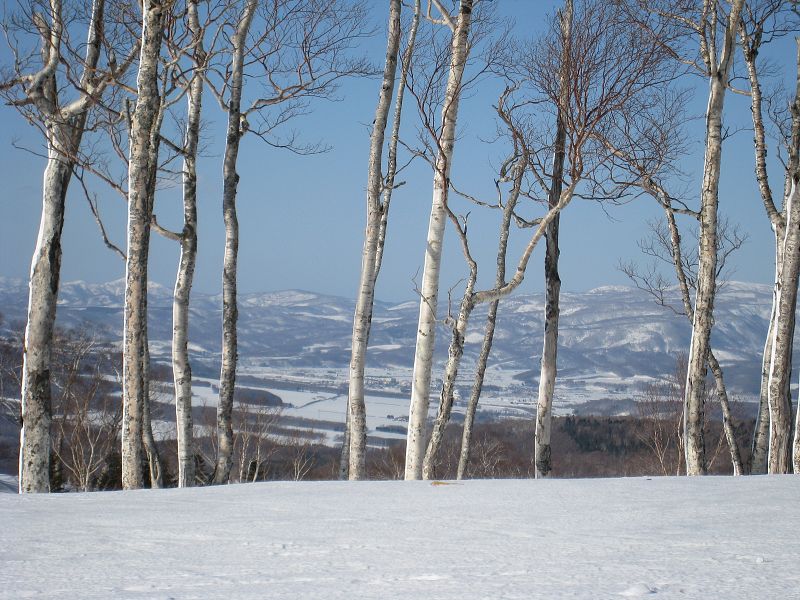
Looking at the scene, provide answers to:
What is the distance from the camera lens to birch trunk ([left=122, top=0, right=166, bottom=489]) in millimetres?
6184

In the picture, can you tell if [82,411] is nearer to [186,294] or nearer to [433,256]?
[186,294]

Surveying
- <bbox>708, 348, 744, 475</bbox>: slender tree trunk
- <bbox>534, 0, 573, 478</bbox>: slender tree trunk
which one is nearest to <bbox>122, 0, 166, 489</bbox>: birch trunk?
<bbox>534, 0, 573, 478</bbox>: slender tree trunk

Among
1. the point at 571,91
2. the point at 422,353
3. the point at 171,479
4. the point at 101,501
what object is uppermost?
the point at 571,91

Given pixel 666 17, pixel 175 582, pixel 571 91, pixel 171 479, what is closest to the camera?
pixel 175 582

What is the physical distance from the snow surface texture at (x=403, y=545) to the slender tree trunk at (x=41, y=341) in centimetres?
332

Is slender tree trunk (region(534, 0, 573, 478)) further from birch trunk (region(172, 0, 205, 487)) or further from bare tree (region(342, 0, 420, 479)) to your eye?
birch trunk (region(172, 0, 205, 487))

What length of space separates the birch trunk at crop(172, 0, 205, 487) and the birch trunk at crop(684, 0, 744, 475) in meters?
5.31

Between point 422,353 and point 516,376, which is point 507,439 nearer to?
point 422,353

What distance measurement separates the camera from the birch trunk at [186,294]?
800 centimetres

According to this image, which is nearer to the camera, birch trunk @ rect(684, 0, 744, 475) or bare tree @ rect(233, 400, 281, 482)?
birch trunk @ rect(684, 0, 744, 475)

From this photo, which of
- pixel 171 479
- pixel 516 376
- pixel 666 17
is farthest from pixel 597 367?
pixel 666 17

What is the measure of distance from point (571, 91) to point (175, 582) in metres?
5.27

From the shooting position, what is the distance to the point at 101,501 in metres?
3.46

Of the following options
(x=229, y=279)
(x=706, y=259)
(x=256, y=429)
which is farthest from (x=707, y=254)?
(x=256, y=429)
